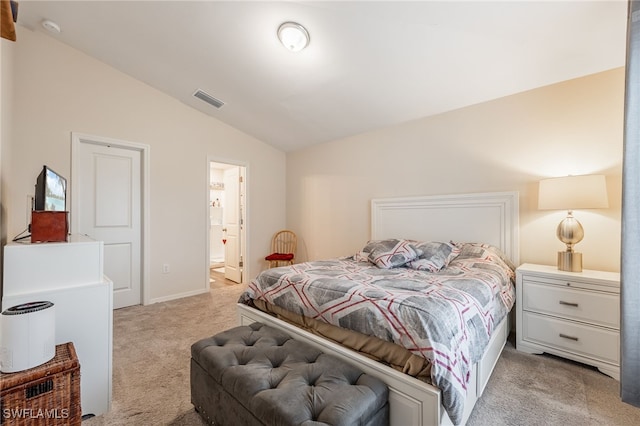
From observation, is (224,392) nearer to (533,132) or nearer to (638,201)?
(638,201)

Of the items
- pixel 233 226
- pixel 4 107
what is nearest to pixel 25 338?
pixel 4 107

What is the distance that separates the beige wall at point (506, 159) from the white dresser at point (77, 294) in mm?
2888

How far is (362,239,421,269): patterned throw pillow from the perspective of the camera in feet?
8.07

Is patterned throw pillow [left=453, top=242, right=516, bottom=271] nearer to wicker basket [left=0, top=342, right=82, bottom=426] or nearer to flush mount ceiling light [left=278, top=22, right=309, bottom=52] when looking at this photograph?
flush mount ceiling light [left=278, top=22, right=309, bottom=52]

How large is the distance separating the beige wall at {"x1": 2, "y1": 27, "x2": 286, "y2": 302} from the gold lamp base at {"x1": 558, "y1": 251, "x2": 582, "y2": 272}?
3745mm

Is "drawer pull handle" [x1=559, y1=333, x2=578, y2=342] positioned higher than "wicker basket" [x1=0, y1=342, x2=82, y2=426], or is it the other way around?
"wicker basket" [x1=0, y1=342, x2=82, y2=426]

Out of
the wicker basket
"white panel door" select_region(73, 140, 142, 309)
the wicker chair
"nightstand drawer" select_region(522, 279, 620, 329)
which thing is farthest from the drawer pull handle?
"white panel door" select_region(73, 140, 142, 309)

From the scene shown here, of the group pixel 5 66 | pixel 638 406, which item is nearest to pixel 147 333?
pixel 5 66

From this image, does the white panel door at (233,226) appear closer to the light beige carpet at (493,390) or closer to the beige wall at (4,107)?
the light beige carpet at (493,390)

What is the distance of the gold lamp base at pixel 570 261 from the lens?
6.99 feet

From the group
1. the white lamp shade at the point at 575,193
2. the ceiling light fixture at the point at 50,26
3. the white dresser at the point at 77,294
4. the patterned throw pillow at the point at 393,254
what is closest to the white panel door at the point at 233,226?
the ceiling light fixture at the point at 50,26

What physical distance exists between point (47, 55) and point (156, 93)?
1.00 meters

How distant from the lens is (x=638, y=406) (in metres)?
1.52

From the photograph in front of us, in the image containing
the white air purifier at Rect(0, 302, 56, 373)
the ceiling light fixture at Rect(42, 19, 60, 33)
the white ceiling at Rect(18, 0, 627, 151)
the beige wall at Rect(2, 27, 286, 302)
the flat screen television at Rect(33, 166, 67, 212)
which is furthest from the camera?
the beige wall at Rect(2, 27, 286, 302)
